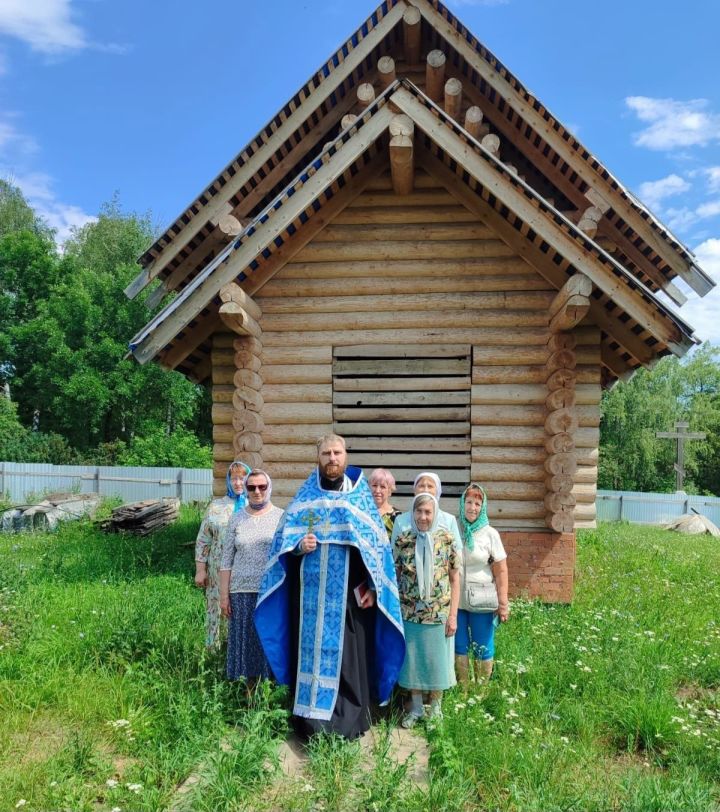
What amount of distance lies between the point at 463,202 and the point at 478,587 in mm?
4652

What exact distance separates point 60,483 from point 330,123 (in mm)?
18852

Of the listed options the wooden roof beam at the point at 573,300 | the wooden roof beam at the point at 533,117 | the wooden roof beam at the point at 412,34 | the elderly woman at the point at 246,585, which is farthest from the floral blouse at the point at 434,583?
the wooden roof beam at the point at 412,34

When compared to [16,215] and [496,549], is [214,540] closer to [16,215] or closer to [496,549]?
[496,549]

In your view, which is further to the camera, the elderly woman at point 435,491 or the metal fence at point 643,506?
the metal fence at point 643,506

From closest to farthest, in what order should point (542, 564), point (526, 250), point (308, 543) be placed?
point (308, 543), point (542, 564), point (526, 250)

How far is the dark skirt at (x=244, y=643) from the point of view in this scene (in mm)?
4340

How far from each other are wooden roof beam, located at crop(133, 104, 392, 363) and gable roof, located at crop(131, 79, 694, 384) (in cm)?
1

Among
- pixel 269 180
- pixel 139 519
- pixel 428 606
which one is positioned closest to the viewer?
pixel 428 606

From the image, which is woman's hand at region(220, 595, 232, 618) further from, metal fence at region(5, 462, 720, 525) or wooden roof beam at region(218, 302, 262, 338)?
metal fence at region(5, 462, 720, 525)

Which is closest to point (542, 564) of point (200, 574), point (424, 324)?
point (424, 324)

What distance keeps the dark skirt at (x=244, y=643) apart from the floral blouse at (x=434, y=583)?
1058mm

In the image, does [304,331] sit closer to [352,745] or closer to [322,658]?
[322,658]

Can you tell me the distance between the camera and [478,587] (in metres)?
4.48

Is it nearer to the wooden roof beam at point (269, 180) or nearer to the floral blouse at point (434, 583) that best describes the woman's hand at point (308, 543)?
the floral blouse at point (434, 583)
